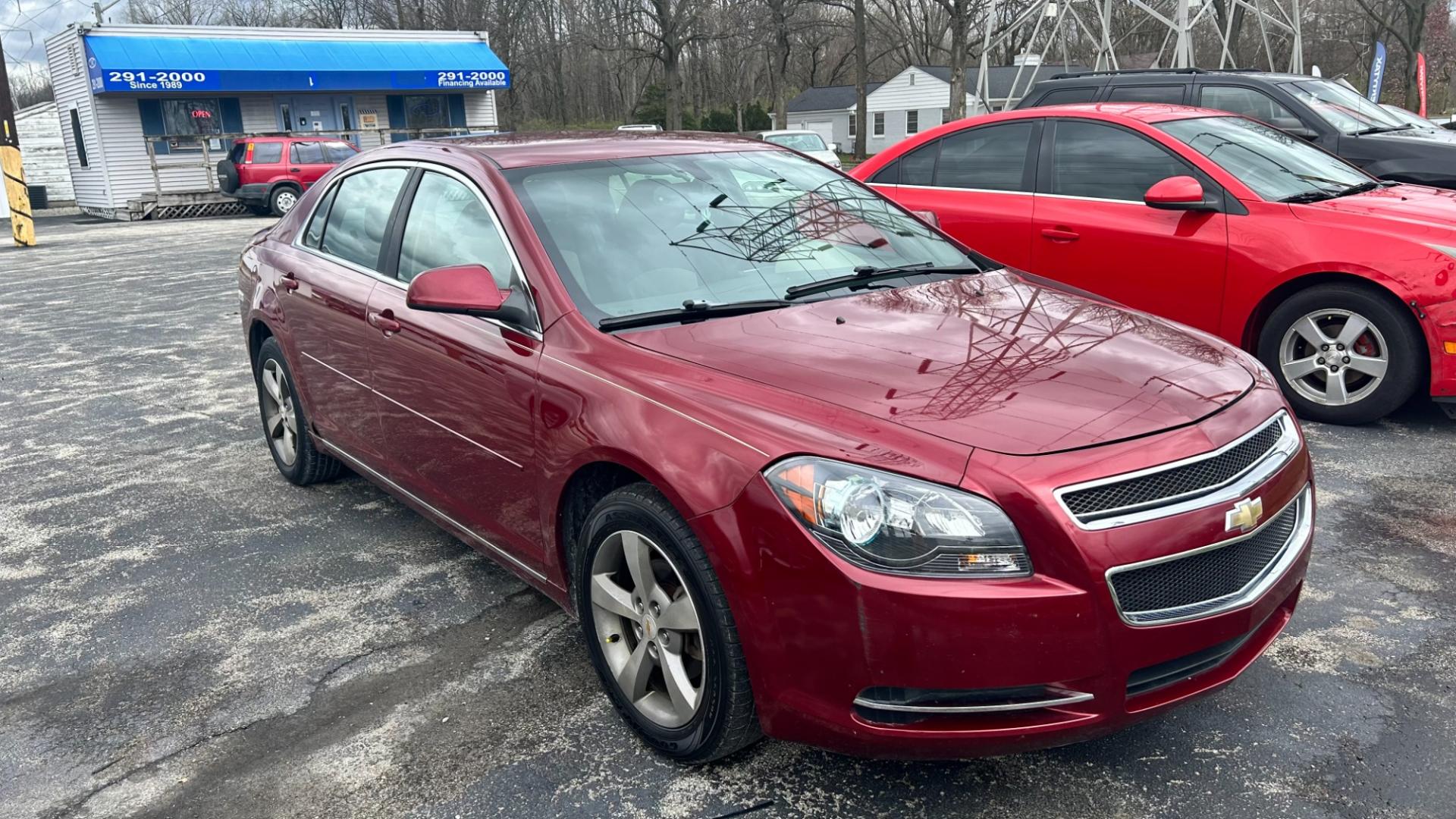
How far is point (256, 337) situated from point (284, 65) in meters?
27.1

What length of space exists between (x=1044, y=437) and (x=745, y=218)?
1.57 m

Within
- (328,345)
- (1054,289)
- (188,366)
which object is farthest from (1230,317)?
(188,366)

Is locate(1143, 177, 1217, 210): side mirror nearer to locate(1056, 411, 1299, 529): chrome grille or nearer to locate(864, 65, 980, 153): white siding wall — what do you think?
locate(1056, 411, 1299, 529): chrome grille

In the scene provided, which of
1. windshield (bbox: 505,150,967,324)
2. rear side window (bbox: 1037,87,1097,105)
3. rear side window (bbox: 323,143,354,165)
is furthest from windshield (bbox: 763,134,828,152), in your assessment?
windshield (bbox: 505,150,967,324)

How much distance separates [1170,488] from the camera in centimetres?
231

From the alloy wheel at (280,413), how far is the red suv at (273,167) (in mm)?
20389

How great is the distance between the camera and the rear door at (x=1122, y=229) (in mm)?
5672

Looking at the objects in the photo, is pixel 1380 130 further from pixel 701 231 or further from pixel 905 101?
pixel 905 101

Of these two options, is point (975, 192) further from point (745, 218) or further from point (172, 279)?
point (172, 279)

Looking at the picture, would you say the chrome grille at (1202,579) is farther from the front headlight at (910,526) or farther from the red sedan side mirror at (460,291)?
the red sedan side mirror at (460,291)

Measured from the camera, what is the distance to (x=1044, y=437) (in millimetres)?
2320

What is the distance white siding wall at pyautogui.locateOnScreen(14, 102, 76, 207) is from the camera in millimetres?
35438

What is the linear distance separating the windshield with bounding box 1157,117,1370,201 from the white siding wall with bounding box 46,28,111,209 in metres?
28.6

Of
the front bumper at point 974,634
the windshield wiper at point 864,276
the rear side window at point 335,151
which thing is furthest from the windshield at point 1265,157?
the rear side window at point 335,151
